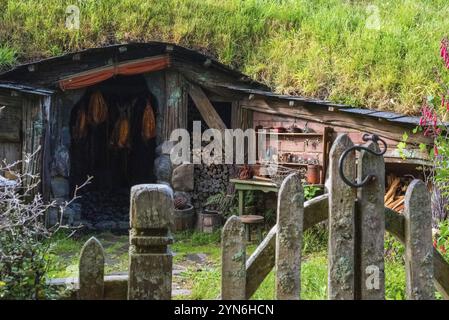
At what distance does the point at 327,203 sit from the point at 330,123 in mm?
5423

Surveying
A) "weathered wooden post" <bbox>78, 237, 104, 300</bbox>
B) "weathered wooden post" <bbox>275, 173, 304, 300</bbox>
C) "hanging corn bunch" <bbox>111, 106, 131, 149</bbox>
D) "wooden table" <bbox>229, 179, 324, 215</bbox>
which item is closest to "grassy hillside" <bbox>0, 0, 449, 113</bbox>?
"wooden table" <bbox>229, 179, 324, 215</bbox>

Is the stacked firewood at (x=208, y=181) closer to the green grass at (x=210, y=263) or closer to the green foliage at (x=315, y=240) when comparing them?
the green grass at (x=210, y=263)

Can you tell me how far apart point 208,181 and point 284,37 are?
3340 millimetres

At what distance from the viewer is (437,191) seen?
5582mm

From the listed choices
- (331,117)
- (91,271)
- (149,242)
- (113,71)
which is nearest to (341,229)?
(149,242)

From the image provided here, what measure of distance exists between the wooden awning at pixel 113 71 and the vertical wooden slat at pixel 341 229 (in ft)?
23.3

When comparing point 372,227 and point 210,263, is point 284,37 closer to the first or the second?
point 210,263

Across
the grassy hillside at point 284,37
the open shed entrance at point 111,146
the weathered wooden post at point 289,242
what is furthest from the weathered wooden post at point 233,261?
the open shed entrance at point 111,146

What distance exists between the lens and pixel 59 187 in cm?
890

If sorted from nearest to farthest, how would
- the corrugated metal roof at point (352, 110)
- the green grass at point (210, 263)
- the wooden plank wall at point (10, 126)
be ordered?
1. the green grass at point (210, 263)
2. the corrugated metal roof at point (352, 110)
3. the wooden plank wall at point (10, 126)

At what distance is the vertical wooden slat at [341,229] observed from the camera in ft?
7.45

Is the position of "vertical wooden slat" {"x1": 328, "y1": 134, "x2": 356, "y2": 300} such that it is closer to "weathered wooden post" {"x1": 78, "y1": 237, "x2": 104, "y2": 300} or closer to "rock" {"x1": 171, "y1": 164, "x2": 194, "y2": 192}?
"weathered wooden post" {"x1": 78, "y1": 237, "x2": 104, "y2": 300}

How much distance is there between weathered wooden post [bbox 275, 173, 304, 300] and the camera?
2244 mm
